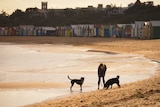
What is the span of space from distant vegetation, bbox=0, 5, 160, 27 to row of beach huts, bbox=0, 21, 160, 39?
10.1 m

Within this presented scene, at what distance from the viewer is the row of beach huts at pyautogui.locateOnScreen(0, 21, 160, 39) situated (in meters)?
60.8

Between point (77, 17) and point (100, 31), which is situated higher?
point (77, 17)

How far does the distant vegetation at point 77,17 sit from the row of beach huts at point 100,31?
10147 millimetres

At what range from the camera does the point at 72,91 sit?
1709 cm

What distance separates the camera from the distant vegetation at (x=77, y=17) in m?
90.3

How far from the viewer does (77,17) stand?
360 ft

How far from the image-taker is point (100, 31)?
76.2 meters

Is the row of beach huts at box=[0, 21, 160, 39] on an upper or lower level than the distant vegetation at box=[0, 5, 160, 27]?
lower

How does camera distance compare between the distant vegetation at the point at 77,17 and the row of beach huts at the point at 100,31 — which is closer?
the row of beach huts at the point at 100,31

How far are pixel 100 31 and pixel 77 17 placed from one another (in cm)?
3428

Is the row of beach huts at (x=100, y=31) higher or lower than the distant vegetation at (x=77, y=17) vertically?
lower

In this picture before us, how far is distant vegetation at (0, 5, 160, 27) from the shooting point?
90.3 m

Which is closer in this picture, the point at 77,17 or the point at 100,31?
the point at 100,31

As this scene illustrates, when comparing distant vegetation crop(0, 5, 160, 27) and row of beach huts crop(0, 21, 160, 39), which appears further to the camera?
distant vegetation crop(0, 5, 160, 27)
